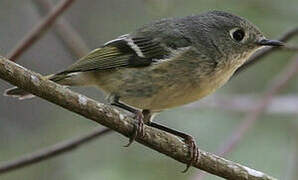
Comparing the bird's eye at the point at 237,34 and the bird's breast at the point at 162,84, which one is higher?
the bird's eye at the point at 237,34

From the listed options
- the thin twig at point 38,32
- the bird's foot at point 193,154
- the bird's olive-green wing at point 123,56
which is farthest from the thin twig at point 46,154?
the bird's foot at point 193,154

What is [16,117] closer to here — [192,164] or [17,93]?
[17,93]

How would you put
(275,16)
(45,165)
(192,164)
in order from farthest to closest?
(45,165) → (275,16) → (192,164)

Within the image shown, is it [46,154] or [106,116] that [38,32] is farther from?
[106,116]

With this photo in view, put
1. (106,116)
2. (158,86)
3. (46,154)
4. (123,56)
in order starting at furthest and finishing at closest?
(123,56) < (46,154) < (158,86) < (106,116)

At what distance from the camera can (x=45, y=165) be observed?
21.0 ft

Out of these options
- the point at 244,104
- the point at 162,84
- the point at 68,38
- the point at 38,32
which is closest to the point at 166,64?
the point at 162,84

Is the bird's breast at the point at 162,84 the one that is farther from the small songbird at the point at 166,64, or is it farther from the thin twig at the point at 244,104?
the thin twig at the point at 244,104

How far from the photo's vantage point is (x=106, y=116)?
10.7ft

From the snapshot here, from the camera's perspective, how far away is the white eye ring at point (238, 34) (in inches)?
171

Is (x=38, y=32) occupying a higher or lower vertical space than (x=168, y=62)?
lower

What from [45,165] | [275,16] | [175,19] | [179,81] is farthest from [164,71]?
[45,165]

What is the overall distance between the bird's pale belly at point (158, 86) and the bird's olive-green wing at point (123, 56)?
0.23ft

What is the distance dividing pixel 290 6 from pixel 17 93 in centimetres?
308
